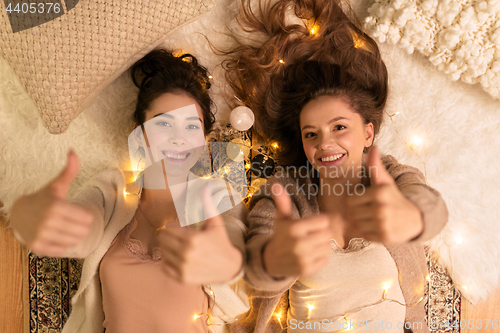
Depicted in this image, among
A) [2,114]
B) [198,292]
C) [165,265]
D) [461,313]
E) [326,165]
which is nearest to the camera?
[165,265]

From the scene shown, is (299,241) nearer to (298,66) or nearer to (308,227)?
(308,227)

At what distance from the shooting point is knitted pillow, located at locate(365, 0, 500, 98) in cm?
102

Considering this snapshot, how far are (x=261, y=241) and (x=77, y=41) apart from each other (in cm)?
79

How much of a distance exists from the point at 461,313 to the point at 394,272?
64cm

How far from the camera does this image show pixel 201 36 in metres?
A: 1.13

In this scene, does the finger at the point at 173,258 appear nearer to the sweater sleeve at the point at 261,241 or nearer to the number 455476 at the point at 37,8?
the sweater sleeve at the point at 261,241

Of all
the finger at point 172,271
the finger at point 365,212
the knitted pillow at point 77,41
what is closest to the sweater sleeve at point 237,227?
the finger at point 172,271

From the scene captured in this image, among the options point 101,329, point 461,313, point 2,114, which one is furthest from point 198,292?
point 461,313

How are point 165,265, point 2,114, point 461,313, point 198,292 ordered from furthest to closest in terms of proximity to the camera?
point 461,313 → point 2,114 → point 198,292 → point 165,265

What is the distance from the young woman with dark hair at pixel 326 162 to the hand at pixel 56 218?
14.5 inches

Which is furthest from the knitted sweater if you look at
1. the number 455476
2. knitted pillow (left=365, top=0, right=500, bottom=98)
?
knitted pillow (left=365, top=0, right=500, bottom=98)

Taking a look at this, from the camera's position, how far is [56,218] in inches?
22.2

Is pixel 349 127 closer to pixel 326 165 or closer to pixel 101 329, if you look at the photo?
pixel 326 165

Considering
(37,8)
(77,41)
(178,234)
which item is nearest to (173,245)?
(178,234)
